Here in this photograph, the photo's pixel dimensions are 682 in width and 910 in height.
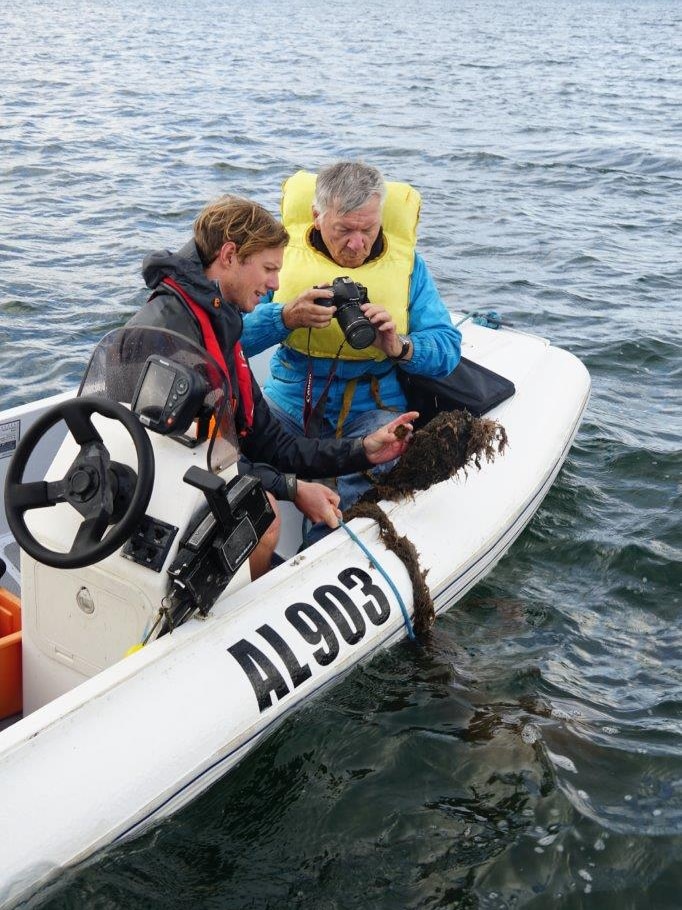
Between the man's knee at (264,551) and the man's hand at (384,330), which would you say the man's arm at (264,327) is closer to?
the man's hand at (384,330)

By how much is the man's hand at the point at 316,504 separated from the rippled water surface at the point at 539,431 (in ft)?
1.69

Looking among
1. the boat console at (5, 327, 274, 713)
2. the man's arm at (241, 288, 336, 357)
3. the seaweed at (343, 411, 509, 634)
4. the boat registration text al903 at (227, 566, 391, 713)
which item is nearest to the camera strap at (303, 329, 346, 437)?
the man's arm at (241, 288, 336, 357)

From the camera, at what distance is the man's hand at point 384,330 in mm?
3859

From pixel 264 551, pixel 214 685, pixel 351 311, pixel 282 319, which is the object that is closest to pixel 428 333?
pixel 351 311

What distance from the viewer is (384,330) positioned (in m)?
3.89

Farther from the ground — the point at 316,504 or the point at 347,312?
the point at 347,312

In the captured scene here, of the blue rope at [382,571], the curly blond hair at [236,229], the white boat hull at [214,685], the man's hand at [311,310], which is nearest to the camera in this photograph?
the white boat hull at [214,685]

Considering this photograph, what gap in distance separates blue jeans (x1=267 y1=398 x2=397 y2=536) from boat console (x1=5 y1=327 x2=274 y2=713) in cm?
114

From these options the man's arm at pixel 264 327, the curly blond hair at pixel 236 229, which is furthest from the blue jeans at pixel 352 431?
the curly blond hair at pixel 236 229

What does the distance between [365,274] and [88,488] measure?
71.1 inches

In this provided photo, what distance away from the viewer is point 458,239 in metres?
9.72

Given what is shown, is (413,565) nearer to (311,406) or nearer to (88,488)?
(311,406)

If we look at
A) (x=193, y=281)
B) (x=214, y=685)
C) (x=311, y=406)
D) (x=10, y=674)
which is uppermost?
(x=193, y=281)

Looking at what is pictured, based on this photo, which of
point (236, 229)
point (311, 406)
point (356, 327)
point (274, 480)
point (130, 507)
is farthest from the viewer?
point (311, 406)
